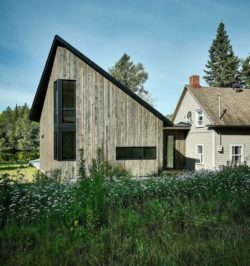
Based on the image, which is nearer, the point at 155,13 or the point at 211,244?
the point at 211,244

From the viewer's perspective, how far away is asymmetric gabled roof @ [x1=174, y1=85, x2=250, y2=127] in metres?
18.5

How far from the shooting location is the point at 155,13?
416 inches

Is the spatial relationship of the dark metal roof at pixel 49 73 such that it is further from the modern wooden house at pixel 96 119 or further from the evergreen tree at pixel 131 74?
the evergreen tree at pixel 131 74

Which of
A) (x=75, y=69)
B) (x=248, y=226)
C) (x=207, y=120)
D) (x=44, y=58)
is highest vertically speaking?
(x=44, y=58)

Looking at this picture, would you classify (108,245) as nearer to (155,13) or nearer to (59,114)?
(155,13)

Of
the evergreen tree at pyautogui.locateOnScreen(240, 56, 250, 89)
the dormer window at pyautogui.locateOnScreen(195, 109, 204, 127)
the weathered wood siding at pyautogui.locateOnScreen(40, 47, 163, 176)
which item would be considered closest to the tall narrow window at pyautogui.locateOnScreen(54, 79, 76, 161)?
the weathered wood siding at pyautogui.locateOnScreen(40, 47, 163, 176)

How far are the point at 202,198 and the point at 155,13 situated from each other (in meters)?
7.65

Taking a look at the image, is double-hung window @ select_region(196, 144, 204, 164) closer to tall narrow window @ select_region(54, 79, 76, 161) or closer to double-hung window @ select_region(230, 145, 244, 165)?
double-hung window @ select_region(230, 145, 244, 165)

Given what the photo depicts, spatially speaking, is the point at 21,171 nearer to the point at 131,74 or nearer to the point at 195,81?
the point at 195,81

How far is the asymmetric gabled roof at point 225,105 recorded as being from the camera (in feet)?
60.7

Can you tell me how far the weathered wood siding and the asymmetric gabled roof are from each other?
607 cm

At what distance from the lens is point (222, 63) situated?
46.4 metres

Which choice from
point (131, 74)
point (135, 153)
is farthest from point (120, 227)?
point (131, 74)

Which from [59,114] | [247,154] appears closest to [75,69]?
[59,114]
